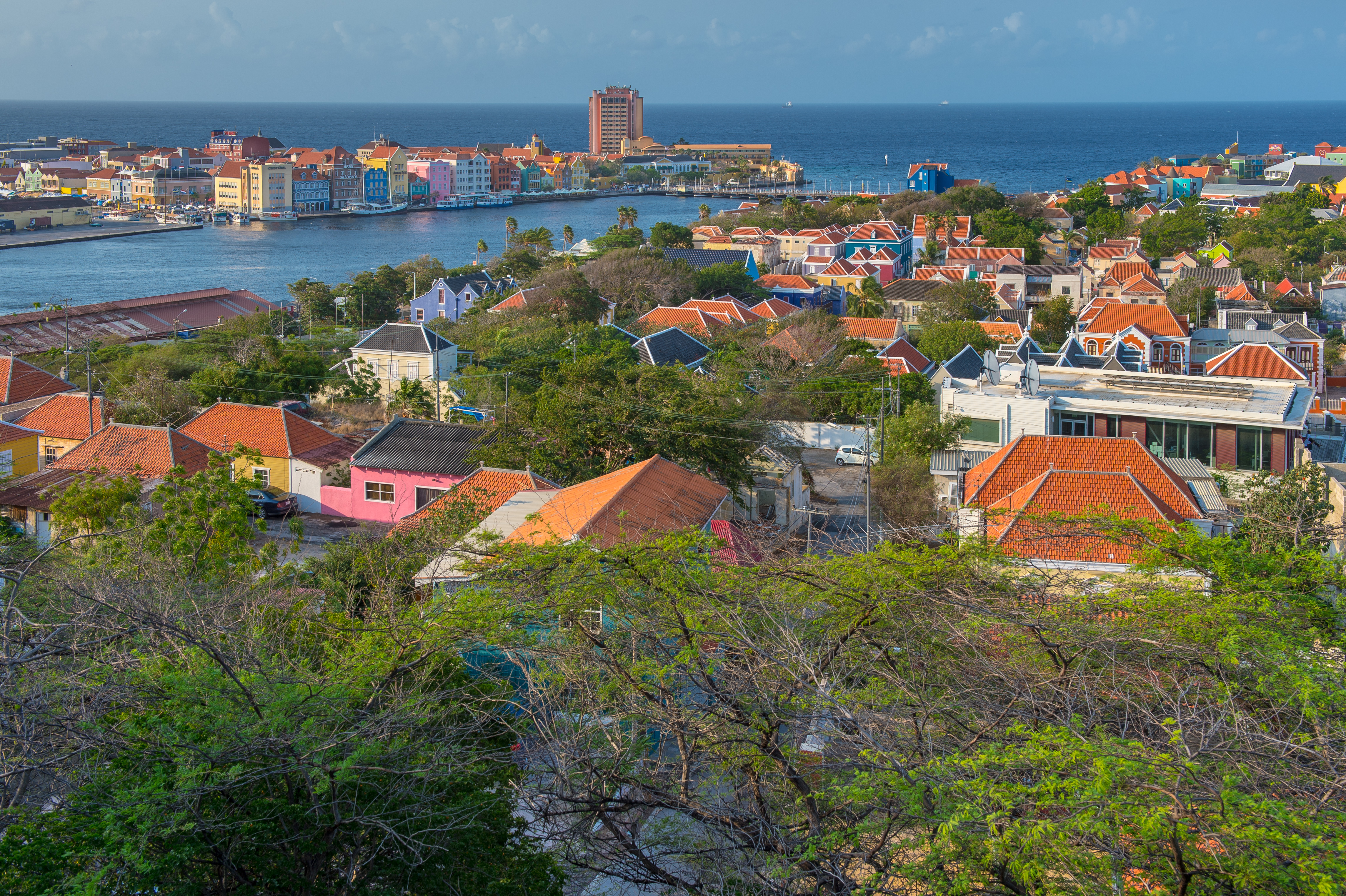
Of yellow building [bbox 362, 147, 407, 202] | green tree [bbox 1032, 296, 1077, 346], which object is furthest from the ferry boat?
green tree [bbox 1032, 296, 1077, 346]

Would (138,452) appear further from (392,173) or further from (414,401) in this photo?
(392,173)

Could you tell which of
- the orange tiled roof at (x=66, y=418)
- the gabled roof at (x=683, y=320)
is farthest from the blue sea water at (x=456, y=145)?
the orange tiled roof at (x=66, y=418)

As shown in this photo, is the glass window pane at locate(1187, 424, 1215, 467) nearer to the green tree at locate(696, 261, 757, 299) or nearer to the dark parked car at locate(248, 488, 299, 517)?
the dark parked car at locate(248, 488, 299, 517)

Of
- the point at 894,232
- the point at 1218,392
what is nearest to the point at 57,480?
the point at 1218,392

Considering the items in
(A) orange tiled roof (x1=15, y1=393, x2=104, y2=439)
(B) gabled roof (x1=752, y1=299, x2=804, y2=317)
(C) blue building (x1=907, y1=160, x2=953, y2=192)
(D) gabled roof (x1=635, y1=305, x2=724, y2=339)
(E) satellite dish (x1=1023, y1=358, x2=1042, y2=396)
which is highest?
(C) blue building (x1=907, y1=160, x2=953, y2=192)

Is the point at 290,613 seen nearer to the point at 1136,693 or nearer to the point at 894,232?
the point at 1136,693
